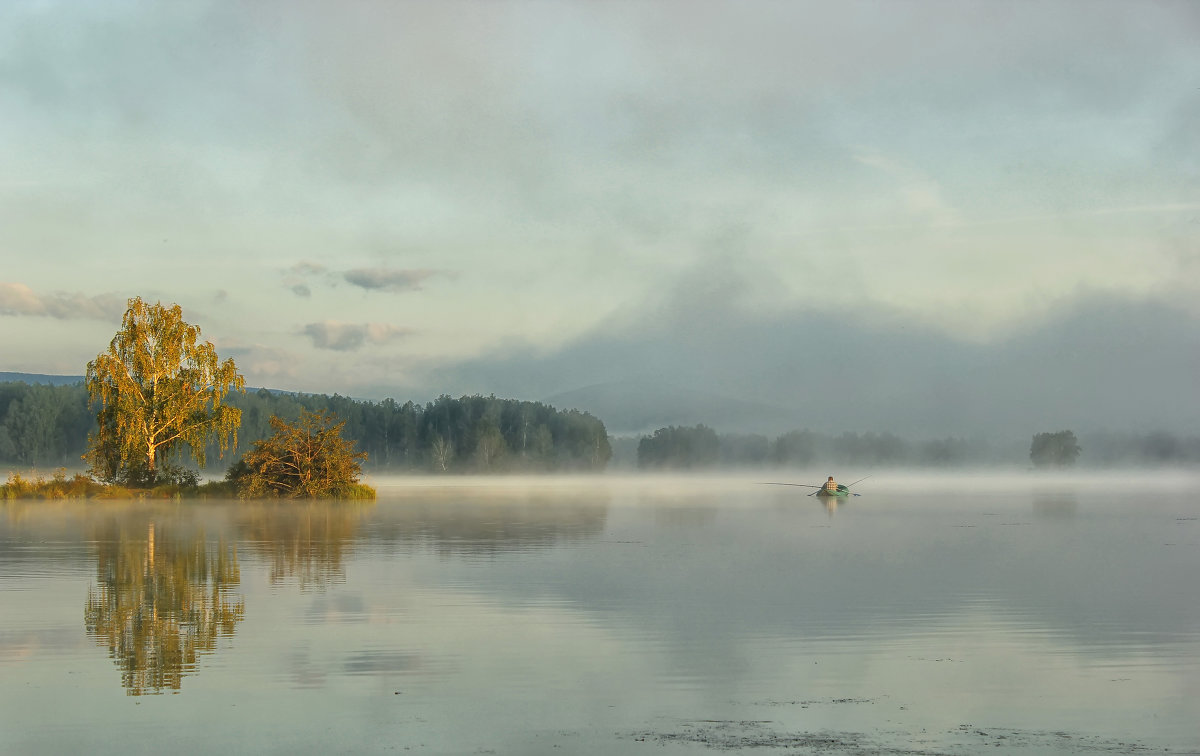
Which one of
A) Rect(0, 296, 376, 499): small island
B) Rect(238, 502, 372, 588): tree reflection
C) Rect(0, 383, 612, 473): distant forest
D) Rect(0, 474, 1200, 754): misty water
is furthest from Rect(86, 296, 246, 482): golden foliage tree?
Rect(0, 383, 612, 473): distant forest

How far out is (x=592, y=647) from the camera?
43.5ft

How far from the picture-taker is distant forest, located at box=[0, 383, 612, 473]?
138500 millimetres

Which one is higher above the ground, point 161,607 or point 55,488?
point 55,488

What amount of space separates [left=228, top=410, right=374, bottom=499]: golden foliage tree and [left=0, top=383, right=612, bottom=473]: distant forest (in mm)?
90963

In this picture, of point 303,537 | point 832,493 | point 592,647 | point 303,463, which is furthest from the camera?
point 832,493

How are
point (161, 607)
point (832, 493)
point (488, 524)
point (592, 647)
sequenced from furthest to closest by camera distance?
point (832, 493)
point (488, 524)
point (161, 607)
point (592, 647)

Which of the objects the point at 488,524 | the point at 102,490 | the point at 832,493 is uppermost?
the point at 102,490

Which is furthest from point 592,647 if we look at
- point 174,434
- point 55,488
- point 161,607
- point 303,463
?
point 55,488

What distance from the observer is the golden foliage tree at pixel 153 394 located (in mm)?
53031

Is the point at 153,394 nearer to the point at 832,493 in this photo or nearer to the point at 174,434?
the point at 174,434

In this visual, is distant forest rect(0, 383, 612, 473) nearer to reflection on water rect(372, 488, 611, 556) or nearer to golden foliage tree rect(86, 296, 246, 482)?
golden foliage tree rect(86, 296, 246, 482)

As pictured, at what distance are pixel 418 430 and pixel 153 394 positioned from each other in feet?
346

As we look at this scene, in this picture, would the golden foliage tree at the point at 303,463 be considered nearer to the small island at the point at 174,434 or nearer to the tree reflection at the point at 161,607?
the small island at the point at 174,434

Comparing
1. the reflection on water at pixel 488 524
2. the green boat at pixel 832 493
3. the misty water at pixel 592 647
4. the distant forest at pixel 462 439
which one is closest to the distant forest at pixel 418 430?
the distant forest at pixel 462 439
